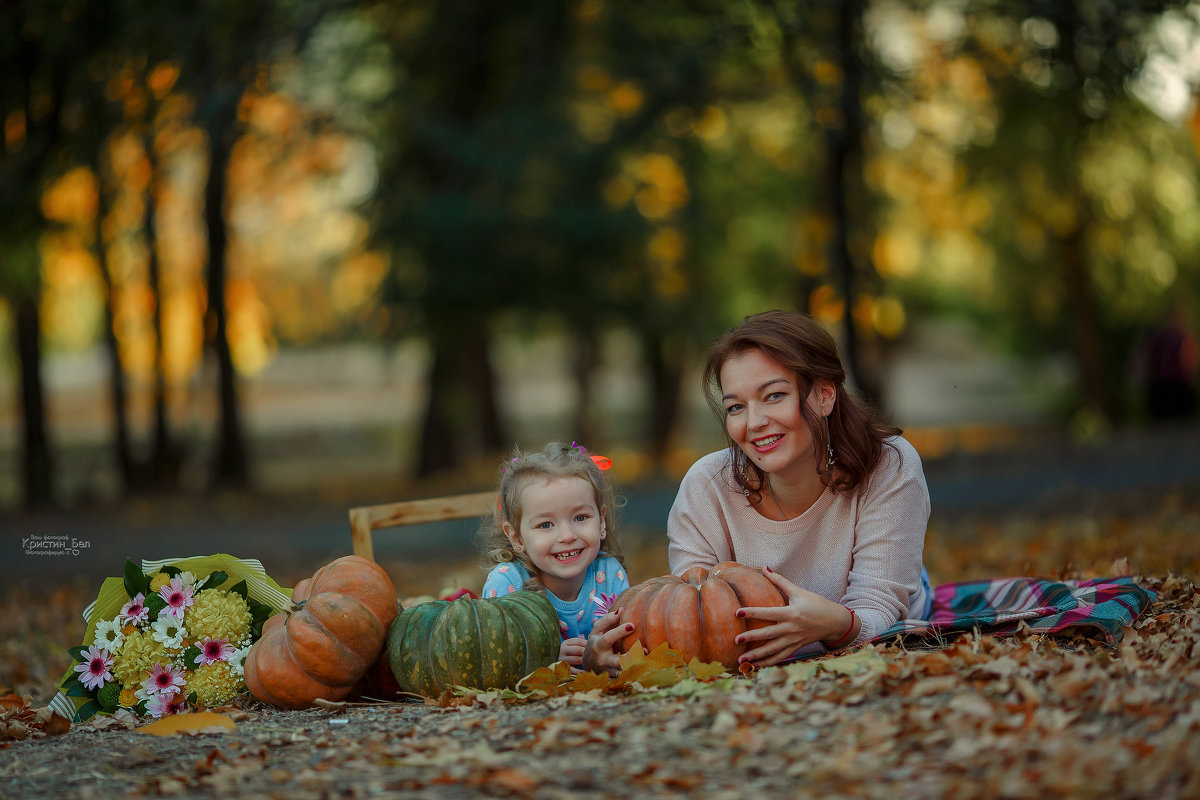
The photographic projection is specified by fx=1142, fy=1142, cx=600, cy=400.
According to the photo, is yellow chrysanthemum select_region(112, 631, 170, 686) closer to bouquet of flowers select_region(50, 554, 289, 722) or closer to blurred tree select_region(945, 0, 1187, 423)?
bouquet of flowers select_region(50, 554, 289, 722)

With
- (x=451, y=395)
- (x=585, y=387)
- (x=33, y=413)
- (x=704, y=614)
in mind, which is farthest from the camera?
(x=585, y=387)

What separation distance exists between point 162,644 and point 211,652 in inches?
7.5

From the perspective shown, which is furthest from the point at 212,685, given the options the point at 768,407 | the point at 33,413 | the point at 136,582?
the point at 33,413

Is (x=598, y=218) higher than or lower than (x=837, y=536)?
higher

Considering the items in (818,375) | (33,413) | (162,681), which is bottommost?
(162,681)

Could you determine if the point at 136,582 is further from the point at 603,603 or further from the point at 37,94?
the point at 37,94

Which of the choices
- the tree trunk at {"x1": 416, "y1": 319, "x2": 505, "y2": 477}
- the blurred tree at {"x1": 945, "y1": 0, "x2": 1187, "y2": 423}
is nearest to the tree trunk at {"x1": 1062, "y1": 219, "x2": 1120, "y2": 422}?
the blurred tree at {"x1": 945, "y1": 0, "x2": 1187, "y2": 423}

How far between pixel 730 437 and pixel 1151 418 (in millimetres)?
18165

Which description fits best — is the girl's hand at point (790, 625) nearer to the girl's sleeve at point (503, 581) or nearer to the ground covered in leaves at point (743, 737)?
the ground covered in leaves at point (743, 737)

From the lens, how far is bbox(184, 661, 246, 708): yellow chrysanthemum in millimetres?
4410

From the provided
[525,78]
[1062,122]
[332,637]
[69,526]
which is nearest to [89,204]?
[69,526]

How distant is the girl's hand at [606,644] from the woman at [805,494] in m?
A: 0.01

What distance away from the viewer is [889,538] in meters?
4.41

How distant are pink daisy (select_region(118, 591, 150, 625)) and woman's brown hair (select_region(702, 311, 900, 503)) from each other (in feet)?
7.87
